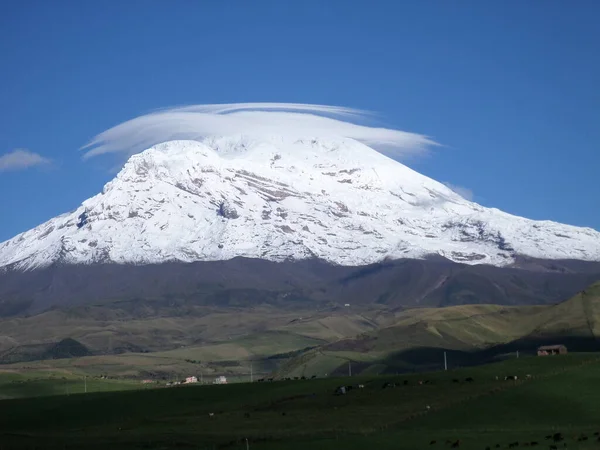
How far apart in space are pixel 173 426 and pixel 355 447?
25709 mm

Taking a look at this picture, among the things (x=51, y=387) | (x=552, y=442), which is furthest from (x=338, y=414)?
(x=51, y=387)

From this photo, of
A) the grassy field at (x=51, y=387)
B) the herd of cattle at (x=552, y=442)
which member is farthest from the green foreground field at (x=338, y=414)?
the grassy field at (x=51, y=387)

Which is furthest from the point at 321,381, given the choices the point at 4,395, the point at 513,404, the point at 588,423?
the point at 4,395

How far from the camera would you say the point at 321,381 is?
414ft

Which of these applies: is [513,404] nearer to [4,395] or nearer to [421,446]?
[421,446]

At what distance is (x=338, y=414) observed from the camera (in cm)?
9581

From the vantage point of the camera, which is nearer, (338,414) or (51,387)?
(338,414)

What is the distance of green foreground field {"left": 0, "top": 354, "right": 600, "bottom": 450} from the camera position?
260 feet

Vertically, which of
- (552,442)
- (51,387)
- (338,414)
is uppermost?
(51,387)

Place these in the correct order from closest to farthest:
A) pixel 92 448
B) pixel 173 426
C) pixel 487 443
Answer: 1. pixel 487 443
2. pixel 92 448
3. pixel 173 426

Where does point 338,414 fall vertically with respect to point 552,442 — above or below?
above

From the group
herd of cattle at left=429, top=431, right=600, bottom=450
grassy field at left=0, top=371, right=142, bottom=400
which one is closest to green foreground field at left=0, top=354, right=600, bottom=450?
herd of cattle at left=429, top=431, right=600, bottom=450

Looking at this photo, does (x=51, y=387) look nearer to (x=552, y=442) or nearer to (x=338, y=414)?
(x=338, y=414)

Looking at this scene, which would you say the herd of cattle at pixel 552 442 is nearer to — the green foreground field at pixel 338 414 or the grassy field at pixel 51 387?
the green foreground field at pixel 338 414
